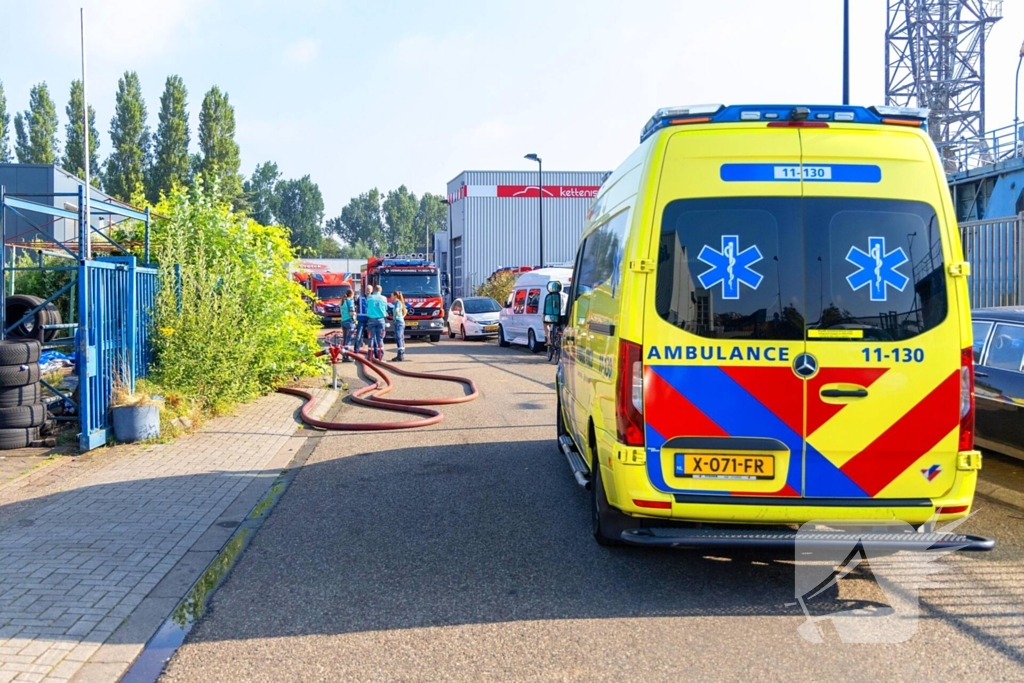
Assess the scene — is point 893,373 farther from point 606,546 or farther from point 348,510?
point 348,510

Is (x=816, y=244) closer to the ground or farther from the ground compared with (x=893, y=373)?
farther from the ground

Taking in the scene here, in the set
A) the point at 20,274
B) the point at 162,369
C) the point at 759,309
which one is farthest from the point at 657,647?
the point at 20,274

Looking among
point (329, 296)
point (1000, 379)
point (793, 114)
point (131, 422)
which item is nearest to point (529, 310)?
point (131, 422)

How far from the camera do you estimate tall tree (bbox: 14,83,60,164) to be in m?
61.5

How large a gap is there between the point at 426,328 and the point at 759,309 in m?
24.6

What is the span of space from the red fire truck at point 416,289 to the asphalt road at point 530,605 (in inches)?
840

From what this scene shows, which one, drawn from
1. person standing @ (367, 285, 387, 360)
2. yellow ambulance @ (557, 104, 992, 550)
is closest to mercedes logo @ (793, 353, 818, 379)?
yellow ambulance @ (557, 104, 992, 550)

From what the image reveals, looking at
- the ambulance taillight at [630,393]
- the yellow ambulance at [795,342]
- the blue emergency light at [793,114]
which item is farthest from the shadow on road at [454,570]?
the blue emergency light at [793,114]

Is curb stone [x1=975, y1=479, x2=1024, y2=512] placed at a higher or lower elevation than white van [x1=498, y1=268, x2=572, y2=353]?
lower

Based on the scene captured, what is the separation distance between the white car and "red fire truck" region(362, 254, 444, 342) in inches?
45.3

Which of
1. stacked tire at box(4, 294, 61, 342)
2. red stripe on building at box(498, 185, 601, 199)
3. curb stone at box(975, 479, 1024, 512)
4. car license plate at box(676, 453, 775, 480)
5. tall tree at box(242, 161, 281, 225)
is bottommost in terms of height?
curb stone at box(975, 479, 1024, 512)

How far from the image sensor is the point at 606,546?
5.96m

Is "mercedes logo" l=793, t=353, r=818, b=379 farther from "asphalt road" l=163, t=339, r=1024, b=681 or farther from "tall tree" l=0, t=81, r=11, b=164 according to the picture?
"tall tree" l=0, t=81, r=11, b=164

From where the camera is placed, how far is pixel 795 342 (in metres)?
4.93
